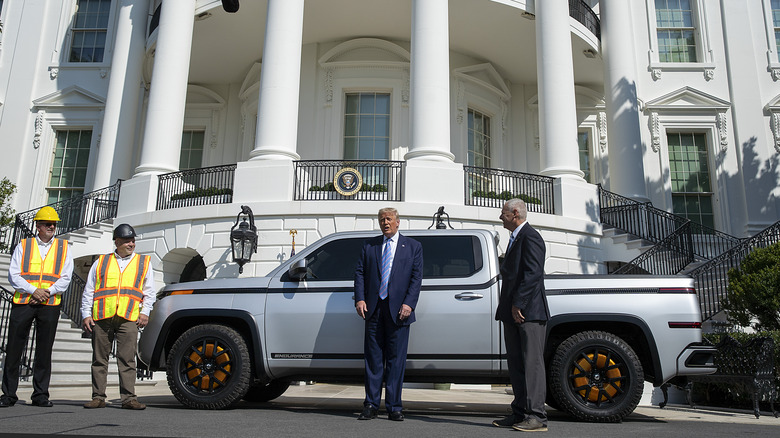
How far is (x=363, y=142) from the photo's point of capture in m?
18.9

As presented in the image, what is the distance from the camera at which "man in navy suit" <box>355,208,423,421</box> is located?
18.6ft

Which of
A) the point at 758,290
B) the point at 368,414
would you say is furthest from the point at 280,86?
the point at 368,414

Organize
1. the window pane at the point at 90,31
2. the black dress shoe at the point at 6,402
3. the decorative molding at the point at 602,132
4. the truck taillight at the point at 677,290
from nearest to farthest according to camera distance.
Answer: the truck taillight at the point at 677,290, the black dress shoe at the point at 6,402, the decorative molding at the point at 602,132, the window pane at the point at 90,31

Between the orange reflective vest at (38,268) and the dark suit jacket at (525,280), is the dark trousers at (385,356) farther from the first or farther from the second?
the orange reflective vest at (38,268)

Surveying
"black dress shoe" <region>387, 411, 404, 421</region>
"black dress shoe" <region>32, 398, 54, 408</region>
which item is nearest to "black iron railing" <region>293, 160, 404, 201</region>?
"black dress shoe" <region>32, 398, 54, 408</region>

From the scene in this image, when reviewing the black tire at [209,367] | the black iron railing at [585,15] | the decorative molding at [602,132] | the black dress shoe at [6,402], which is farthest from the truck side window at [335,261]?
the decorative molding at [602,132]

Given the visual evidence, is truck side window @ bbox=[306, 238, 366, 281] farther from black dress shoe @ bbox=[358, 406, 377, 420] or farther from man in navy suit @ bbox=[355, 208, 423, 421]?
black dress shoe @ bbox=[358, 406, 377, 420]

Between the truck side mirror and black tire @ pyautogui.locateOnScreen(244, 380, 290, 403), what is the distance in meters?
1.74

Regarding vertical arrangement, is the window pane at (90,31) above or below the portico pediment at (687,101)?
above

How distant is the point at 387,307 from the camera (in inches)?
228

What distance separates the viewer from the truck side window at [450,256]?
6.27 metres

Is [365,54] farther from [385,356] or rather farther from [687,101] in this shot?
[385,356]

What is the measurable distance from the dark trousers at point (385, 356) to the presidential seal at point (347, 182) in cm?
878

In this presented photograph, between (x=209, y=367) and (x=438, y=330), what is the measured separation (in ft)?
7.54
